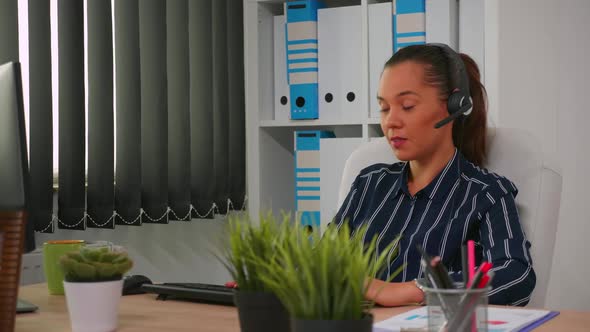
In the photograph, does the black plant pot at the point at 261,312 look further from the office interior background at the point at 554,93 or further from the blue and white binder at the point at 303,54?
the blue and white binder at the point at 303,54

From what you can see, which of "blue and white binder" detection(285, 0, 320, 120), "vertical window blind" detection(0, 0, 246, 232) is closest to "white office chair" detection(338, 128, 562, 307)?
"blue and white binder" detection(285, 0, 320, 120)

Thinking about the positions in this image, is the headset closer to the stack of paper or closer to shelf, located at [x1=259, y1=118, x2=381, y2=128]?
the stack of paper

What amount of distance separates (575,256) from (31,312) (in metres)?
1.68

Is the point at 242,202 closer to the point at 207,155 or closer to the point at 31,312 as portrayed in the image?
the point at 207,155

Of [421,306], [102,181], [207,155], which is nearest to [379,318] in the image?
[421,306]

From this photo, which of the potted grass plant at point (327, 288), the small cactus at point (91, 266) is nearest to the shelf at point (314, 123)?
the small cactus at point (91, 266)

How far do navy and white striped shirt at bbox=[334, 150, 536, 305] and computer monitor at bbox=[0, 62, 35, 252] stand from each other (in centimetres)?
72

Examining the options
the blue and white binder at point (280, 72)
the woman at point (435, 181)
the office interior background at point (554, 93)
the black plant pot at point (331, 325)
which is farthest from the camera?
the blue and white binder at point (280, 72)

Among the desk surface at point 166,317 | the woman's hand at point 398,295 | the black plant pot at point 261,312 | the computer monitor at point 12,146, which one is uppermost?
the computer monitor at point 12,146

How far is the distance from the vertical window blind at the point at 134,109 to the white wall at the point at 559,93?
988 mm

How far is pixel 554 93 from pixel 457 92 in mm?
858

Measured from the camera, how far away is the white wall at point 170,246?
238cm

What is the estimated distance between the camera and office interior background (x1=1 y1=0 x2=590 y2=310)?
89.7 inches

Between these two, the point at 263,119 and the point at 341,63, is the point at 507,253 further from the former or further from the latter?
the point at 263,119
